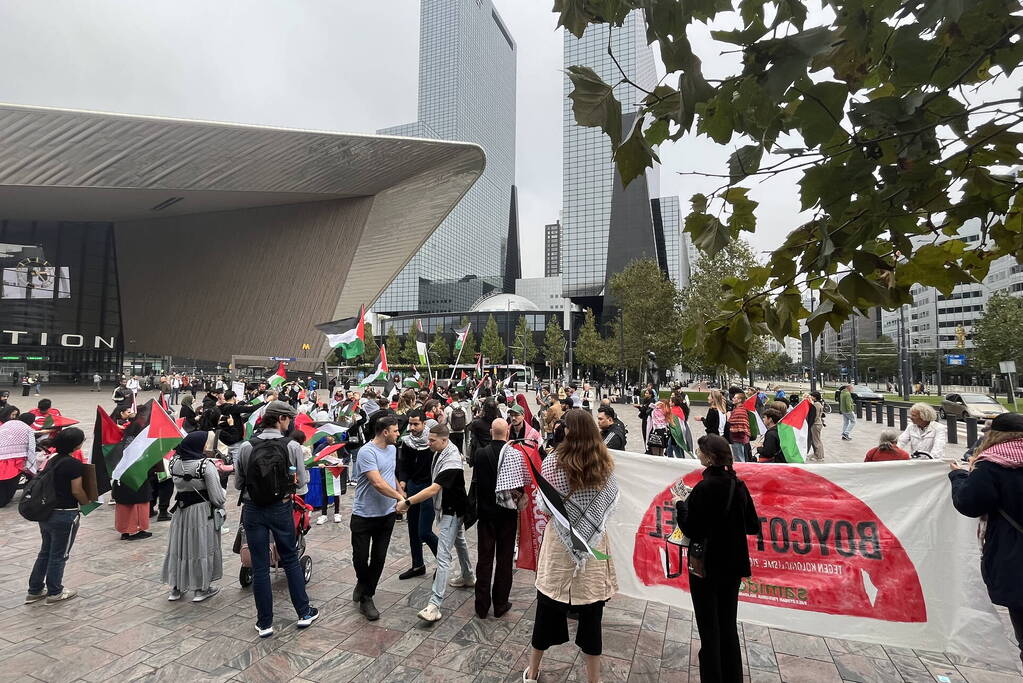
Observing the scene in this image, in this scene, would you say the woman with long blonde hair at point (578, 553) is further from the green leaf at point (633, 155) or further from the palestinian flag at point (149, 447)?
the palestinian flag at point (149, 447)

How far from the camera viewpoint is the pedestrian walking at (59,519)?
5043mm

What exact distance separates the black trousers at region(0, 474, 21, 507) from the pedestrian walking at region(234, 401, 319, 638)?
6.61 m

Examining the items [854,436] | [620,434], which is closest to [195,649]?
[620,434]

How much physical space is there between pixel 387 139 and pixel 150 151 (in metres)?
14.3

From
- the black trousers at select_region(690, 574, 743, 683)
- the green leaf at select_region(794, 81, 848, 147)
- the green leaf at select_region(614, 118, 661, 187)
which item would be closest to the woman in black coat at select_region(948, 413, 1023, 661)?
the black trousers at select_region(690, 574, 743, 683)

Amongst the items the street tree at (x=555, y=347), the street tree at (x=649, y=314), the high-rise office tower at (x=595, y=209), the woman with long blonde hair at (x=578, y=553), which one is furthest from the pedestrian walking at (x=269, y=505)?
the high-rise office tower at (x=595, y=209)

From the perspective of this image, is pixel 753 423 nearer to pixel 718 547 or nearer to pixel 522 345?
pixel 718 547

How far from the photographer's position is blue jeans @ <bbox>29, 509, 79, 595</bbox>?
509cm

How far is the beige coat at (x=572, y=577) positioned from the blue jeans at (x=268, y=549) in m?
2.35

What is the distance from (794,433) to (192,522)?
26.5ft

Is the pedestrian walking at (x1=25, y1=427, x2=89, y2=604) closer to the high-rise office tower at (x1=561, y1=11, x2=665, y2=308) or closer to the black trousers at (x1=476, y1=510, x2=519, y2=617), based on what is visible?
the black trousers at (x1=476, y1=510, x2=519, y2=617)

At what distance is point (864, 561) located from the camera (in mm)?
4090

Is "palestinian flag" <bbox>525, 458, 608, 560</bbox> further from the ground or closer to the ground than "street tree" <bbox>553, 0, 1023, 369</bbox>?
closer to the ground

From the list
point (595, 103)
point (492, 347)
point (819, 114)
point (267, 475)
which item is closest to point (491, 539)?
point (267, 475)
